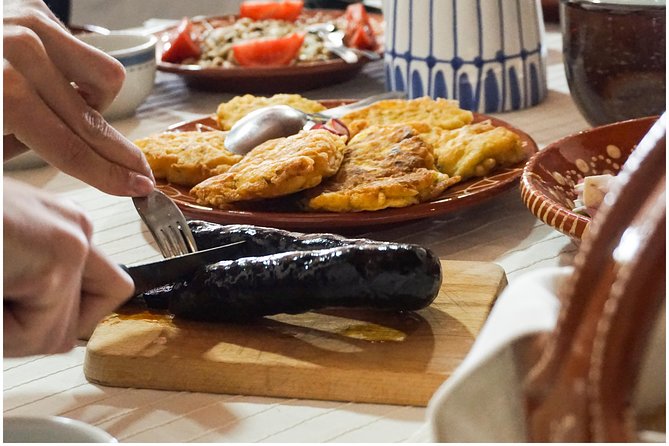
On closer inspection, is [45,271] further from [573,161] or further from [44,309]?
[573,161]

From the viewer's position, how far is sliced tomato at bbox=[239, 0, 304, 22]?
2998 mm

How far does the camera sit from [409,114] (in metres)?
1.97

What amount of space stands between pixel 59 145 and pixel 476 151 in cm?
70

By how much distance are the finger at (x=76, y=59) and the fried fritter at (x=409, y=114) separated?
59 centimetres

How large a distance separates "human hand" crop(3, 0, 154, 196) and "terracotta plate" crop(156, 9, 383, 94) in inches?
40.3

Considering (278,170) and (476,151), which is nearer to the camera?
(278,170)

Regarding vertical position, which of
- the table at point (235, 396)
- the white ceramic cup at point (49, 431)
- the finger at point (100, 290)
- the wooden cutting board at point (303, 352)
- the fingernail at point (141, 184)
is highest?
the finger at point (100, 290)

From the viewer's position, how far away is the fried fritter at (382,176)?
154 centimetres

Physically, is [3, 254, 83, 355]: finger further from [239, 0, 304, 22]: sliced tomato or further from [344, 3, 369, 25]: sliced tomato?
[239, 0, 304, 22]: sliced tomato

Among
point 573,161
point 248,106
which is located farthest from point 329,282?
point 248,106

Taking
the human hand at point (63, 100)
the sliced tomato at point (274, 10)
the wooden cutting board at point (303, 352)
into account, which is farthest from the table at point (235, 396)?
the sliced tomato at point (274, 10)

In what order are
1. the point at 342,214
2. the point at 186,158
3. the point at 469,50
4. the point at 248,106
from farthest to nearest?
the point at 469,50 → the point at 248,106 → the point at 186,158 → the point at 342,214

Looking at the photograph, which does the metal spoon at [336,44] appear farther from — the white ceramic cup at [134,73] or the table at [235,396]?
the white ceramic cup at [134,73]

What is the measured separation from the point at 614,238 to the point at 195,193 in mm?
1053
